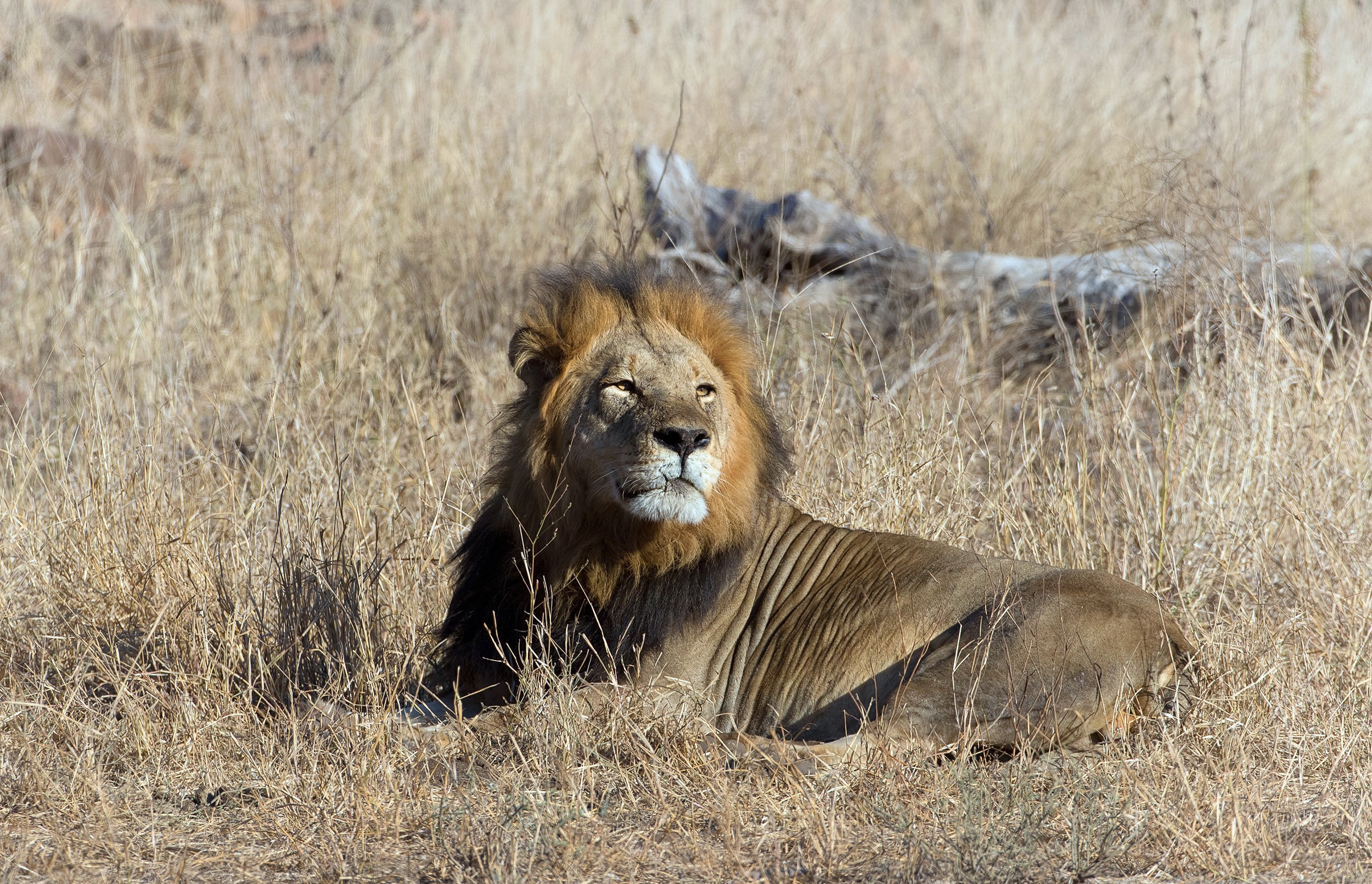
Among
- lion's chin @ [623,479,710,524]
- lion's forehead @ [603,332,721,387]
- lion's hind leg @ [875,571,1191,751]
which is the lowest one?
lion's hind leg @ [875,571,1191,751]

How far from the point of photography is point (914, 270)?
705 cm

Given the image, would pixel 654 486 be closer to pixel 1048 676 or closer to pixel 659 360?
pixel 659 360

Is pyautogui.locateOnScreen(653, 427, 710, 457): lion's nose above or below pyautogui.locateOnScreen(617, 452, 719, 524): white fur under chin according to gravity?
above

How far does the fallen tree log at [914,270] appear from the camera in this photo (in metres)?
6.36

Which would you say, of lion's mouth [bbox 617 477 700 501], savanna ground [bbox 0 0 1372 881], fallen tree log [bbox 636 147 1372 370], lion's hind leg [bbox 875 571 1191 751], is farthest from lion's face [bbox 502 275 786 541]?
fallen tree log [bbox 636 147 1372 370]

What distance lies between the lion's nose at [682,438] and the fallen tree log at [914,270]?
2710 millimetres

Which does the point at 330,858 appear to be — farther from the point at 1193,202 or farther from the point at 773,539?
the point at 1193,202

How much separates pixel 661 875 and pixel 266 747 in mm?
1243

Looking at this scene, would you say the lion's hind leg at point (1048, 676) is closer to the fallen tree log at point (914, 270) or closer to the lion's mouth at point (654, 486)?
the lion's mouth at point (654, 486)

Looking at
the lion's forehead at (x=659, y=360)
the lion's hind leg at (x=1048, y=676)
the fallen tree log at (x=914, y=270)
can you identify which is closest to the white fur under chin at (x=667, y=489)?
the lion's forehead at (x=659, y=360)

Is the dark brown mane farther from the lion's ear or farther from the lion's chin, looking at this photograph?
the lion's chin

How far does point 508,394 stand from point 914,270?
2250mm

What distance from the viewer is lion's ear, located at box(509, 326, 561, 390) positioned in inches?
150

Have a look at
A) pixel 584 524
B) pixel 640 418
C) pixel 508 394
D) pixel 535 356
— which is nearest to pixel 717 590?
pixel 584 524
